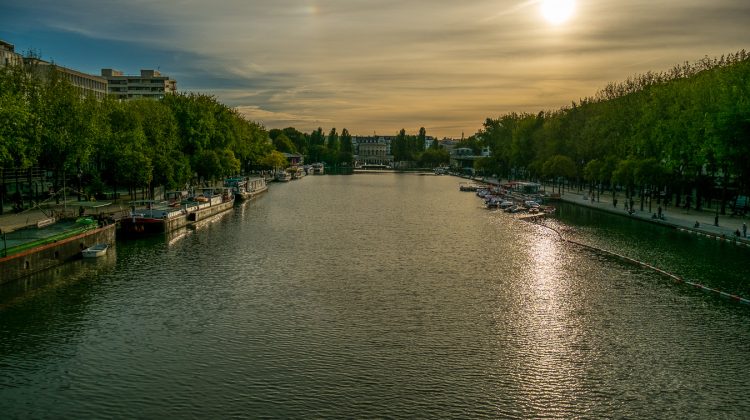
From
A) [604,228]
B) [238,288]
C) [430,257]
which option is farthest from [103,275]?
[604,228]

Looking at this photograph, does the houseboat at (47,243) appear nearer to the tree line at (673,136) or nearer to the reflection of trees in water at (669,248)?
the reflection of trees in water at (669,248)

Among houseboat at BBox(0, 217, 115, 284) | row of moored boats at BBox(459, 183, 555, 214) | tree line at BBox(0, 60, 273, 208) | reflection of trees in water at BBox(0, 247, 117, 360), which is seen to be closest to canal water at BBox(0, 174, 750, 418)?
reflection of trees in water at BBox(0, 247, 117, 360)

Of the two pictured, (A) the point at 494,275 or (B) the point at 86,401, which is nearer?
(B) the point at 86,401

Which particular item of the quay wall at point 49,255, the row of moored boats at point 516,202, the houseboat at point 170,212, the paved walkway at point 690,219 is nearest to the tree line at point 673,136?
the paved walkway at point 690,219

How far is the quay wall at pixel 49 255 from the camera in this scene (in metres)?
43.2

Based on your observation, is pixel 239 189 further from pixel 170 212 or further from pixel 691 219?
pixel 691 219

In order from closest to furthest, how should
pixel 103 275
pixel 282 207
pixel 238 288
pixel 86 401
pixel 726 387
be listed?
pixel 86 401
pixel 726 387
pixel 238 288
pixel 103 275
pixel 282 207

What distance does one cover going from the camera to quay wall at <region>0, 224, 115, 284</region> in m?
43.2

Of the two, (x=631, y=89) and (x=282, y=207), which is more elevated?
(x=631, y=89)

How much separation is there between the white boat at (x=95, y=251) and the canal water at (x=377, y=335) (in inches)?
45.7

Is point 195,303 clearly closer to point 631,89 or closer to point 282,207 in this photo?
point 282,207

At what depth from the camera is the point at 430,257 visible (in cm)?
5697

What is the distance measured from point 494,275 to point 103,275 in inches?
1165

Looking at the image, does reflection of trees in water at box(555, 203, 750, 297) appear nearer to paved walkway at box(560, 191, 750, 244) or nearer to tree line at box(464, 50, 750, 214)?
paved walkway at box(560, 191, 750, 244)
